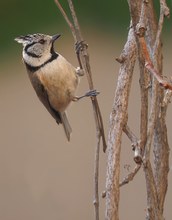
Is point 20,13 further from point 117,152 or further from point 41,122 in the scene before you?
point 117,152

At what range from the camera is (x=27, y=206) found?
3258 mm

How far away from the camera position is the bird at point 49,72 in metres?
2.34

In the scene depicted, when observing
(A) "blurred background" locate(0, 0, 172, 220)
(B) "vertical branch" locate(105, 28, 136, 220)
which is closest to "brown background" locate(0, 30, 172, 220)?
(A) "blurred background" locate(0, 0, 172, 220)

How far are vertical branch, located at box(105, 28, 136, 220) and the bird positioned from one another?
976 mm

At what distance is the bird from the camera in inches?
92.2

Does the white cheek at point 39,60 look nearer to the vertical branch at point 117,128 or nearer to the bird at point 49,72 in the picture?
the bird at point 49,72

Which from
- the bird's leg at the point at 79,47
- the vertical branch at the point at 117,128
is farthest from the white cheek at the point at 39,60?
the vertical branch at the point at 117,128

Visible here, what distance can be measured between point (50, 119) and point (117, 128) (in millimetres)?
2059

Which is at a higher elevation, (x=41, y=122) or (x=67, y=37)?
(x=67, y=37)

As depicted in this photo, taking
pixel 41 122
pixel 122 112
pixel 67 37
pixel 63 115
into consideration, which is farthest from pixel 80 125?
pixel 122 112

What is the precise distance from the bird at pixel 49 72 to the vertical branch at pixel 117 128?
38.4 inches

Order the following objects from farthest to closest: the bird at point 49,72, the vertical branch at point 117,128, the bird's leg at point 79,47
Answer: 1. the bird at point 49,72
2. the bird's leg at point 79,47
3. the vertical branch at point 117,128

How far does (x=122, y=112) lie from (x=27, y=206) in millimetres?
2072

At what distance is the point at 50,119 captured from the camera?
10.8ft
